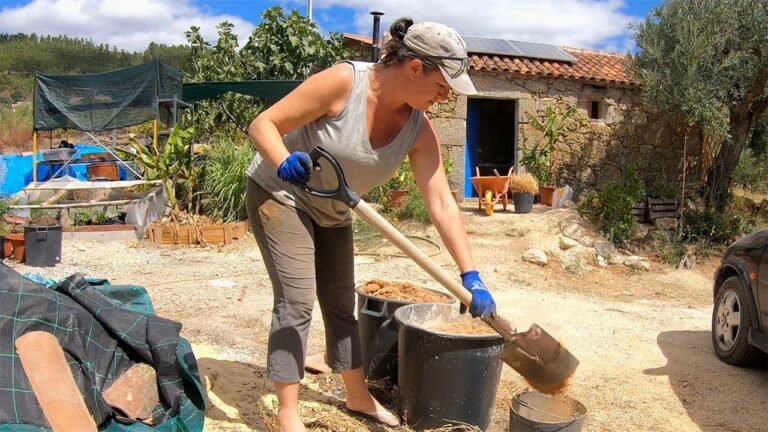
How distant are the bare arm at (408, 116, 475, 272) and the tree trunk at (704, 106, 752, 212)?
8919 mm

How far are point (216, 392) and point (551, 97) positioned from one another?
10085 mm

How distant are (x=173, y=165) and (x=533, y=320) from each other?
589 cm

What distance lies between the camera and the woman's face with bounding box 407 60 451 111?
2.43m

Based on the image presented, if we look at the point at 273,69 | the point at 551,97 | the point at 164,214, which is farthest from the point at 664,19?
the point at 164,214

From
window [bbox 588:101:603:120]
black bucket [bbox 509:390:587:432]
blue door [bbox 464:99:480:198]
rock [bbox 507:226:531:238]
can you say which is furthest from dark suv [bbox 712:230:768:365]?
window [bbox 588:101:603:120]

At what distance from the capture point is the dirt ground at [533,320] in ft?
11.6

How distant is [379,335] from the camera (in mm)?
3467

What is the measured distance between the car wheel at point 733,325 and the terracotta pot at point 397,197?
5436 millimetres

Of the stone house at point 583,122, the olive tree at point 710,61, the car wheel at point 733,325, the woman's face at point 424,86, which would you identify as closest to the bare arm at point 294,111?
the woman's face at point 424,86

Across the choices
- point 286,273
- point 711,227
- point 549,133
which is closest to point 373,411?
point 286,273

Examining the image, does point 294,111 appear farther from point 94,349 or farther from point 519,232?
point 519,232

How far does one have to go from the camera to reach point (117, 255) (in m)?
7.83

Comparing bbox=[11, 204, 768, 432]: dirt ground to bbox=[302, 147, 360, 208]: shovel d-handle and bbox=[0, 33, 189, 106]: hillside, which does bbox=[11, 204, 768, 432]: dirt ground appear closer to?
bbox=[302, 147, 360, 208]: shovel d-handle

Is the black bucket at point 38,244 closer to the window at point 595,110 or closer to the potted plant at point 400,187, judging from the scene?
the potted plant at point 400,187
